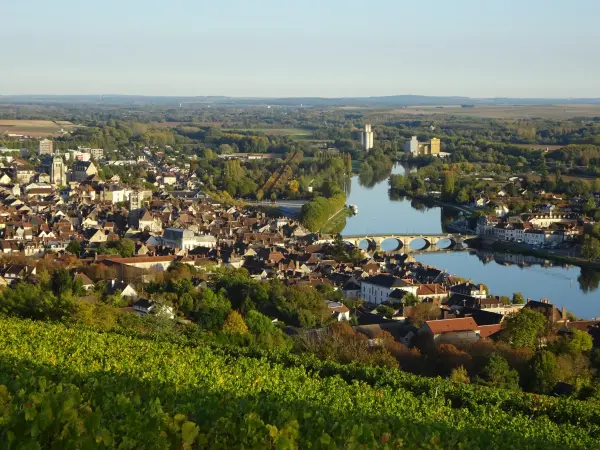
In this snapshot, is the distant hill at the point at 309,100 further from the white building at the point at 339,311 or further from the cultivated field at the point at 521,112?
the white building at the point at 339,311

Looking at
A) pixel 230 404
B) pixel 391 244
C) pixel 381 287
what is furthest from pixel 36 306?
pixel 391 244

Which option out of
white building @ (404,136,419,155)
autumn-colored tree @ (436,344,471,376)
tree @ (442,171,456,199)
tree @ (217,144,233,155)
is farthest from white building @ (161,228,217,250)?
white building @ (404,136,419,155)

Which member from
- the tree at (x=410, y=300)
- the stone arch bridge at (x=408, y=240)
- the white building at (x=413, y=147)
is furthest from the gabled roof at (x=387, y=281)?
the white building at (x=413, y=147)

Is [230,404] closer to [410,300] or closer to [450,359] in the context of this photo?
[450,359]

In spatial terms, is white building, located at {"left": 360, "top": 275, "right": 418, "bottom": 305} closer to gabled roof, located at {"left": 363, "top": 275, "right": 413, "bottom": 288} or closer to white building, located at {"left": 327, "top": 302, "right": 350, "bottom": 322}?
gabled roof, located at {"left": 363, "top": 275, "right": 413, "bottom": 288}

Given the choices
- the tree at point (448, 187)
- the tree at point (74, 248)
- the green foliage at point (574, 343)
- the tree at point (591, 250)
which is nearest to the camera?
the green foliage at point (574, 343)

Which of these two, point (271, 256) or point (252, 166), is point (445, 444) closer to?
point (271, 256)
